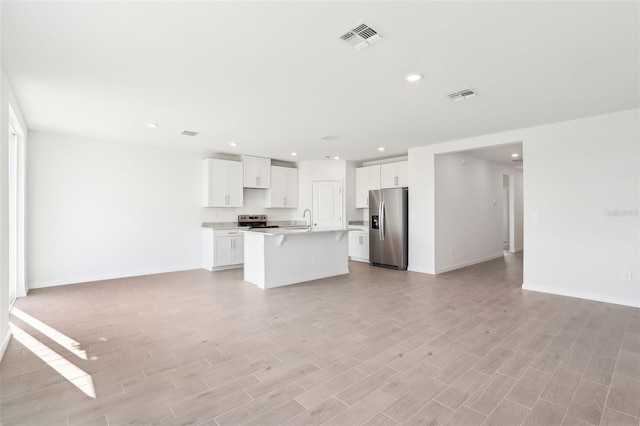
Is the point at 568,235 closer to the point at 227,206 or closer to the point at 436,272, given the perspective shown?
the point at 436,272

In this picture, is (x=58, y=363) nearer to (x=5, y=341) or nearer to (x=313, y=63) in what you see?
(x=5, y=341)

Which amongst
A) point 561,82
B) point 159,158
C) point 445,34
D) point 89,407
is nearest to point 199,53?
point 445,34

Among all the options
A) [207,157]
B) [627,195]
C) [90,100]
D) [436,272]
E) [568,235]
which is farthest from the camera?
[207,157]

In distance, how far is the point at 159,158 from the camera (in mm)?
6355

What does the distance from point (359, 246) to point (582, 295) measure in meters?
4.42

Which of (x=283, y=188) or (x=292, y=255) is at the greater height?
(x=283, y=188)

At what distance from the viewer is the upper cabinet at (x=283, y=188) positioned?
7820 mm

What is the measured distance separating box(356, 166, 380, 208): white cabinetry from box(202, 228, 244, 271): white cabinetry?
3214 millimetres

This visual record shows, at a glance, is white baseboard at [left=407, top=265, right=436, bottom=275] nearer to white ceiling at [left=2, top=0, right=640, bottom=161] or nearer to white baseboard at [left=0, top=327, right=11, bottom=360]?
white ceiling at [left=2, top=0, right=640, bottom=161]

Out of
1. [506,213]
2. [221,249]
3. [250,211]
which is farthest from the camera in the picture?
[506,213]

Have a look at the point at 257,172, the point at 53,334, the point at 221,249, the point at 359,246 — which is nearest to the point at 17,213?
the point at 53,334

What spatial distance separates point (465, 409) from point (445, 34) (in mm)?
2618

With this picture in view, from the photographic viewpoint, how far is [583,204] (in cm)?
439

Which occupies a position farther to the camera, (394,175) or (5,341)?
(394,175)
